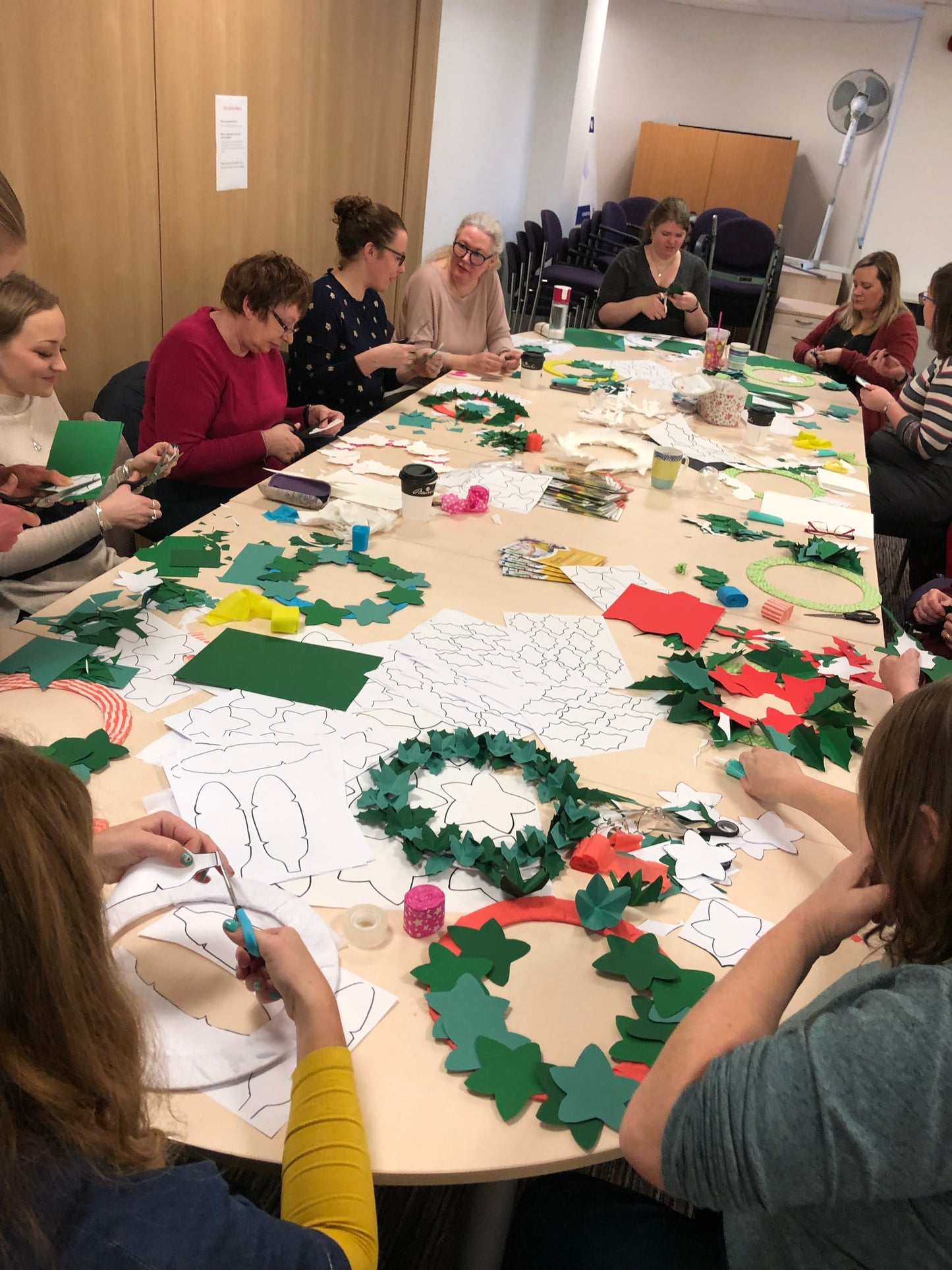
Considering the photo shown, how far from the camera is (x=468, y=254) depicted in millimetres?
3463

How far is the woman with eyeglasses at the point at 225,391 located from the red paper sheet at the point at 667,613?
1157mm

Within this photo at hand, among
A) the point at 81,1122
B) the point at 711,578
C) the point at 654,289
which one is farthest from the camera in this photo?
the point at 654,289

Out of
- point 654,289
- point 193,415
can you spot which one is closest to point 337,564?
point 193,415

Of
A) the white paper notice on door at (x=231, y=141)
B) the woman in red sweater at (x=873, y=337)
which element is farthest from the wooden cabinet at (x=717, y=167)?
the white paper notice on door at (x=231, y=141)

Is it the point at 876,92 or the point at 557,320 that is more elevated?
the point at 876,92

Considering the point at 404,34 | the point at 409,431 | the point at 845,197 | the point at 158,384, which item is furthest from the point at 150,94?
the point at 845,197

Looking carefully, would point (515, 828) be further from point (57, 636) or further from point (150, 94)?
point (150, 94)

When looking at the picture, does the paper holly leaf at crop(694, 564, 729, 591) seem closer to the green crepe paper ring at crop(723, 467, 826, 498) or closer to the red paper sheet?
the red paper sheet

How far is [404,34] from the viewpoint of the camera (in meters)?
4.29

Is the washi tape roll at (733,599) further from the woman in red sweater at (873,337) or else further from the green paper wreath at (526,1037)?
the woman in red sweater at (873,337)

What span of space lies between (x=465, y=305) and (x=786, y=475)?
1.58 metres

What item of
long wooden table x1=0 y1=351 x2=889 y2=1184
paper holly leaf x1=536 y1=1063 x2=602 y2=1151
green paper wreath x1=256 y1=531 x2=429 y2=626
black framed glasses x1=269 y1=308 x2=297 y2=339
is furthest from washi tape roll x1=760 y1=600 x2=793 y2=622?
black framed glasses x1=269 y1=308 x2=297 y2=339

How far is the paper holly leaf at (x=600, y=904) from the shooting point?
1.09 m

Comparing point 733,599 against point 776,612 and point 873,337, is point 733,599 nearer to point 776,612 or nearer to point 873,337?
point 776,612
